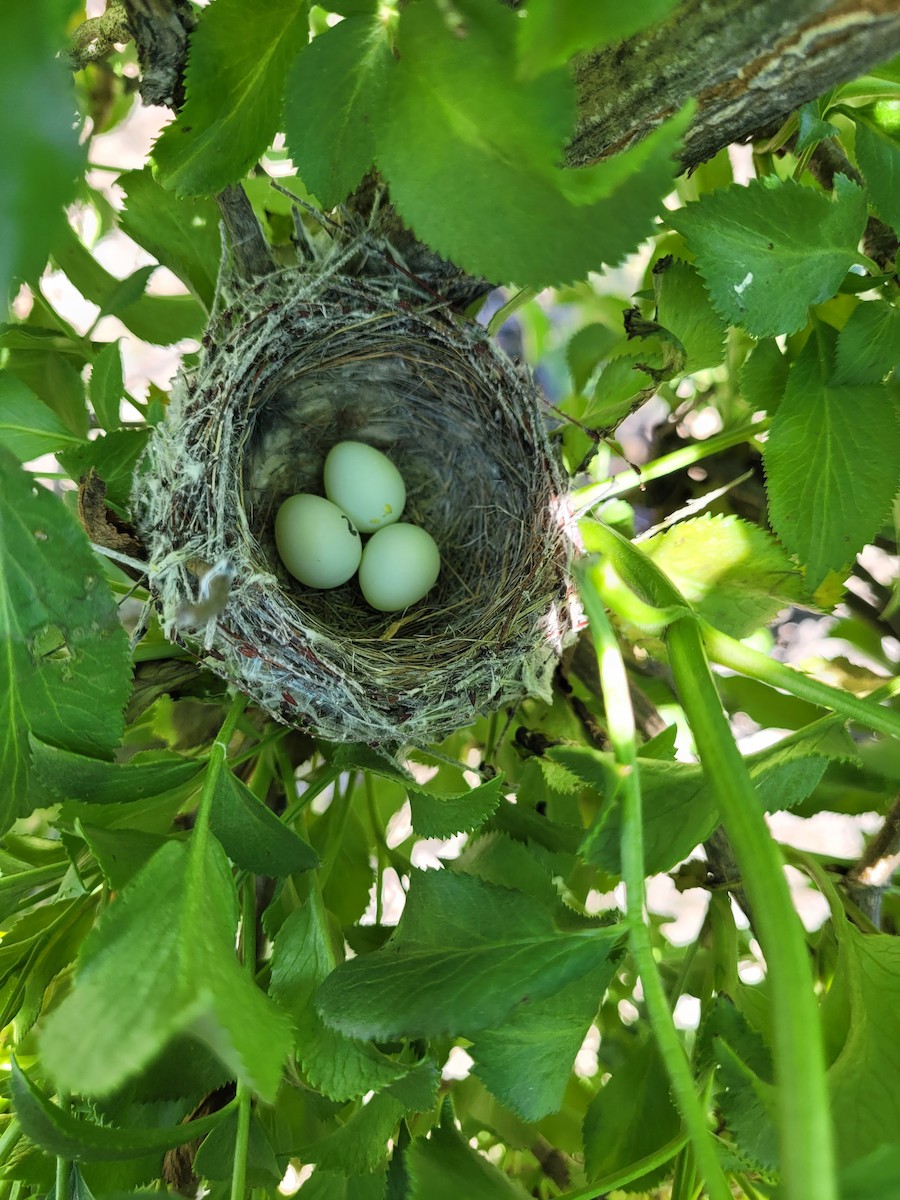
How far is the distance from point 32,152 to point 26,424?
39cm

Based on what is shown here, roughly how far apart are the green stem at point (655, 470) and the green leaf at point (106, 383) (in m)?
0.35

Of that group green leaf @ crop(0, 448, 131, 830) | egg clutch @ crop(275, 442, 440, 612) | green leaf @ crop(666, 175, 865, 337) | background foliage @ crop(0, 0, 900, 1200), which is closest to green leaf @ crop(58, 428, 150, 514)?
background foliage @ crop(0, 0, 900, 1200)

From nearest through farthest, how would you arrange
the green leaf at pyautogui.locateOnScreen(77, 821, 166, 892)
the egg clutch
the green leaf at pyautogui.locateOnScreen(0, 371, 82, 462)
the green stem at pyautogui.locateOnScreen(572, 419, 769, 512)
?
the green leaf at pyautogui.locateOnScreen(77, 821, 166, 892)
the green leaf at pyautogui.locateOnScreen(0, 371, 82, 462)
the green stem at pyautogui.locateOnScreen(572, 419, 769, 512)
the egg clutch

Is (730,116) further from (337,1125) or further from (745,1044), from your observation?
(337,1125)

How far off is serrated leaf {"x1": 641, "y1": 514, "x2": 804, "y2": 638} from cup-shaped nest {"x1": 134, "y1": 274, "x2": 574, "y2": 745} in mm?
94

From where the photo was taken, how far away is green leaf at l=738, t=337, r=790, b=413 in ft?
2.00

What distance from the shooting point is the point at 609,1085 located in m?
0.60

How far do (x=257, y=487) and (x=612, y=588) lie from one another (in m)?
0.50

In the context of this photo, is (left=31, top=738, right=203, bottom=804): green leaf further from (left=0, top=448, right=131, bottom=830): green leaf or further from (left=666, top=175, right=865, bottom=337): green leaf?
(left=666, top=175, right=865, bottom=337): green leaf

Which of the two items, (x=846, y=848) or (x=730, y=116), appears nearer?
(x=730, y=116)

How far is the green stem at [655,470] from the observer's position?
67cm

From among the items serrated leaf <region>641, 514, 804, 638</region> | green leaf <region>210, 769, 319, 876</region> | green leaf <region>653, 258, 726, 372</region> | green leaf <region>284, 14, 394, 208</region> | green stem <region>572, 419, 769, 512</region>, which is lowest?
serrated leaf <region>641, 514, 804, 638</region>

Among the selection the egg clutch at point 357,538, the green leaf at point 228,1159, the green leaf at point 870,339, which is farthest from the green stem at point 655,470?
the green leaf at point 228,1159

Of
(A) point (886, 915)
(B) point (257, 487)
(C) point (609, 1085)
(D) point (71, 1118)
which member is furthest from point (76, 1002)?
(A) point (886, 915)
